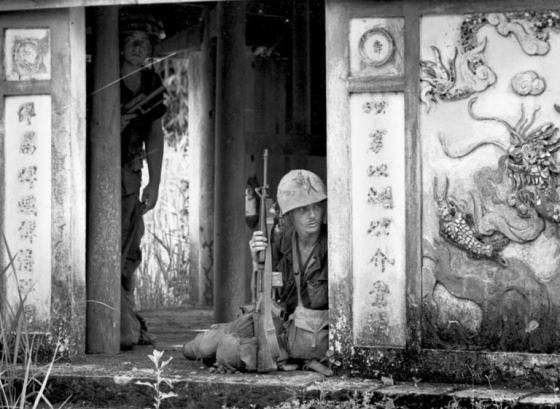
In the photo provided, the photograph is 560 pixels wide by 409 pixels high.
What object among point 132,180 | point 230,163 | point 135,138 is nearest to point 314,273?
point 132,180

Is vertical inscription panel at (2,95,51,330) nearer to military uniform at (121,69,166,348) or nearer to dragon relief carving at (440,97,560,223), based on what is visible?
military uniform at (121,69,166,348)

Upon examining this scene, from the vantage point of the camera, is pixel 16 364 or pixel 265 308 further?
pixel 265 308

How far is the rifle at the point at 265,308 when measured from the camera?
840 cm

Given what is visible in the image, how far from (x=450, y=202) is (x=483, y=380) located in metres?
1.16

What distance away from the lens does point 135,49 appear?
33.1 feet

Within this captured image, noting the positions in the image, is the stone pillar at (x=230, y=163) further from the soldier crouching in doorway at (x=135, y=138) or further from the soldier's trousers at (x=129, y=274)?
the soldier's trousers at (x=129, y=274)

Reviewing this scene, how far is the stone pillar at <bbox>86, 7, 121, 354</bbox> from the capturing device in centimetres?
948

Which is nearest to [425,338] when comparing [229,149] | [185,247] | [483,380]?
[483,380]

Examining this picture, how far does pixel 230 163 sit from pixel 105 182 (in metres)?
2.33

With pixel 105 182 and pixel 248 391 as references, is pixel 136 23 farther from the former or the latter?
pixel 248 391

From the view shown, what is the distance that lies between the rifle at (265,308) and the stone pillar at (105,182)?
1.39 m

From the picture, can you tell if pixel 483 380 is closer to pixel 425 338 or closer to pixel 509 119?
pixel 425 338

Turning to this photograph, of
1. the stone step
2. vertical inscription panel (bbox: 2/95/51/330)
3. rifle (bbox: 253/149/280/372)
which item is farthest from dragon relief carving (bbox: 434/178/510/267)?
vertical inscription panel (bbox: 2/95/51/330)

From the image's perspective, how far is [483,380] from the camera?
801 centimetres
